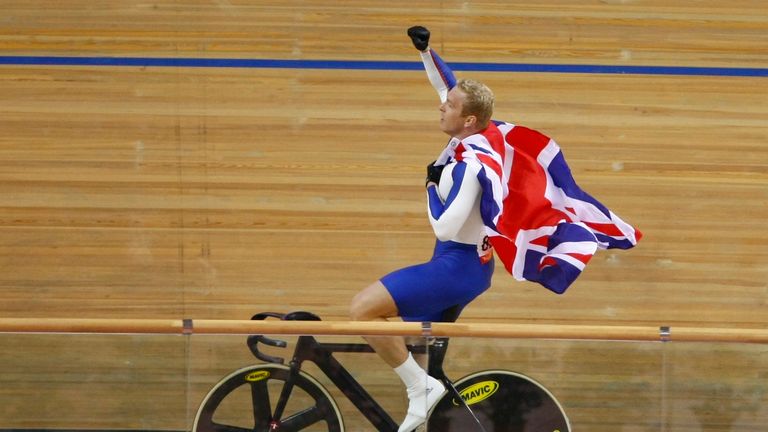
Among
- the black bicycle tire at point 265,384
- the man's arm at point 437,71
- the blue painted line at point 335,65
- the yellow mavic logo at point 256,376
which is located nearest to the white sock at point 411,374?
the black bicycle tire at point 265,384

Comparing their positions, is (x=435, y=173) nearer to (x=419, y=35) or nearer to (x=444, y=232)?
(x=444, y=232)

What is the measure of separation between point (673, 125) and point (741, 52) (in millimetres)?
426

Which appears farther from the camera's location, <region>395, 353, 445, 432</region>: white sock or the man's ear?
the man's ear

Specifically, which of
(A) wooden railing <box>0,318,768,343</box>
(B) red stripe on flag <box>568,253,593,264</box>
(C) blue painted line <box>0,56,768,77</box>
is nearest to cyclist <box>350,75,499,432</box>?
(A) wooden railing <box>0,318,768,343</box>

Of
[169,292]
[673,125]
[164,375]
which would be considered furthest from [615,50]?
[164,375]

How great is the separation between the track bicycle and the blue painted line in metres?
1.84

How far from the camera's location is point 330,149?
15.5ft

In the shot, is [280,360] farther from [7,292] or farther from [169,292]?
[7,292]

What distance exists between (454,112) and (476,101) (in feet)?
0.25

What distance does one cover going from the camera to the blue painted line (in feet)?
15.3

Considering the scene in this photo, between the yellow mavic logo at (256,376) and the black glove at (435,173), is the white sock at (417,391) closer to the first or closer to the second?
the yellow mavic logo at (256,376)

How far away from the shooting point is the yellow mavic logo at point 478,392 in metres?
3.18

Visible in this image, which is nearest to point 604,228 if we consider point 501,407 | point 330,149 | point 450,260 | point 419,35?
point 450,260

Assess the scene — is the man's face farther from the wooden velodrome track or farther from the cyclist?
the wooden velodrome track
